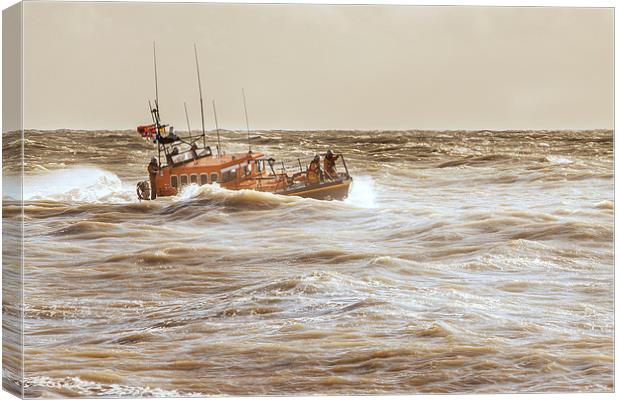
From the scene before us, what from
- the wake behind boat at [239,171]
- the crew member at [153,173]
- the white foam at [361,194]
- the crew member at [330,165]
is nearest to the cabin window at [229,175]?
the wake behind boat at [239,171]

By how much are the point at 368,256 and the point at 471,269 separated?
59 cm

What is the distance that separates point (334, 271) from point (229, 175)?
31.6 inches

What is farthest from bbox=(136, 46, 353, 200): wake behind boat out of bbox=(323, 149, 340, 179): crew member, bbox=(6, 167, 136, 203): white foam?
bbox=(6, 167, 136, 203): white foam

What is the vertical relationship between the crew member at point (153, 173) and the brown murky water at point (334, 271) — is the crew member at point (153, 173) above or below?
above

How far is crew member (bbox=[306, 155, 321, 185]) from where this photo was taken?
739 cm

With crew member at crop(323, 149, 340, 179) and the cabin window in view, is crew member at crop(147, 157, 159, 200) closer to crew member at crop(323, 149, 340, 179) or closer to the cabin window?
the cabin window

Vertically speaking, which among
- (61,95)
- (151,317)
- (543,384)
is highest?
(61,95)

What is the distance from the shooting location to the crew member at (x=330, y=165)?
24.3 feet

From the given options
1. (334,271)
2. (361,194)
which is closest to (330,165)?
(361,194)

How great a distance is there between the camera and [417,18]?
294 inches

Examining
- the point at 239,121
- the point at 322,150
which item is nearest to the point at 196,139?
the point at 239,121

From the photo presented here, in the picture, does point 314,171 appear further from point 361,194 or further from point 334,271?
point 334,271

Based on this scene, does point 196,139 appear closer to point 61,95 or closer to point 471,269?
point 61,95

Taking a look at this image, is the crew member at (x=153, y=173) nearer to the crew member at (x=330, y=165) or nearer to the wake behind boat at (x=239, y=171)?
the wake behind boat at (x=239, y=171)
